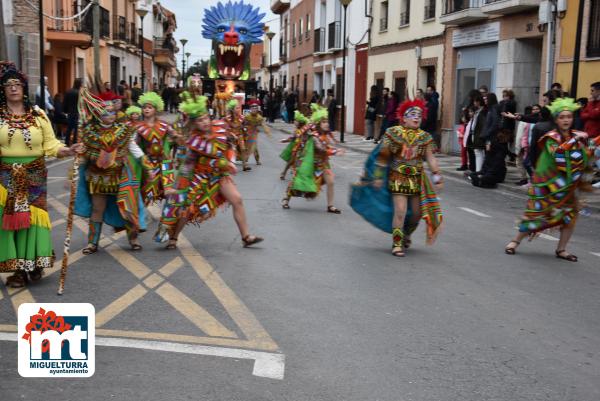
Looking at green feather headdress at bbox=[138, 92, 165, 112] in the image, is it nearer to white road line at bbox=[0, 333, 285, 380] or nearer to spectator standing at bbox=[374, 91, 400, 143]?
white road line at bbox=[0, 333, 285, 380]

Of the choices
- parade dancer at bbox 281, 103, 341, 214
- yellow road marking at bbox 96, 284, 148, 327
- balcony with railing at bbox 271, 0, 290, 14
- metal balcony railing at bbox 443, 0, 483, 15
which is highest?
balcony with railing at bbox 271, 0, 290, 14

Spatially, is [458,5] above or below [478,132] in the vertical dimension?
above

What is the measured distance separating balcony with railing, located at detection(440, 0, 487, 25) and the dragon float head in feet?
24.6

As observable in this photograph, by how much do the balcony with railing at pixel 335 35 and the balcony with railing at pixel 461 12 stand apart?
13785 millimetres

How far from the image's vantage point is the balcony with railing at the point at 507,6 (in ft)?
59.8

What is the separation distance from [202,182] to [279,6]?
50.4 meters

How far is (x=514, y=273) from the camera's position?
7484mm

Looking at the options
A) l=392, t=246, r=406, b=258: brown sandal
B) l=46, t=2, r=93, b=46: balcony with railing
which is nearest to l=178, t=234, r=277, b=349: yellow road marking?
l=392, t=246, r=406, b=258: brown sandal

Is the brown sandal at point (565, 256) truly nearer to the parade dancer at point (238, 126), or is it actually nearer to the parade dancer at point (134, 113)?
the parade dancer at point (134, 113)

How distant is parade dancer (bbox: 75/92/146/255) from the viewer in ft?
25.5

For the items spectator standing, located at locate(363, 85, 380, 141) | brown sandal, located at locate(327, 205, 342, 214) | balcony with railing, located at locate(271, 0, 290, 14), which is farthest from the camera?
balcony with railing, located at locate(271, 0, 290, 14)

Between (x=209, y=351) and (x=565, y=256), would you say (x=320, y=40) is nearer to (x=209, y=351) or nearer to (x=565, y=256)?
(x=565, y=256)

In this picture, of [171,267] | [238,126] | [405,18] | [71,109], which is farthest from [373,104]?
[171,267]

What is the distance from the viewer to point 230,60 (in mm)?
27516
